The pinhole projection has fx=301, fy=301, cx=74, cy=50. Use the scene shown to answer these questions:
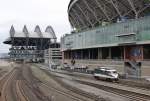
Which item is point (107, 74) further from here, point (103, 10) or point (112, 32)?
point (103, 10)

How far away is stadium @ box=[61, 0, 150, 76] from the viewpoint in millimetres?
82250

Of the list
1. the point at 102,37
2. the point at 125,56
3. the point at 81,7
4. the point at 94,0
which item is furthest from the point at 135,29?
the point at 81,7

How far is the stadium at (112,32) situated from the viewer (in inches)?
3238

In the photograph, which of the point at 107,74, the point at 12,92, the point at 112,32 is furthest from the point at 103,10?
the point at 12,92

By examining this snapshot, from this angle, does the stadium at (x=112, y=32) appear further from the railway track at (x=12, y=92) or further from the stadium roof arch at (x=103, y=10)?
the railway track at (x=12, y=92)

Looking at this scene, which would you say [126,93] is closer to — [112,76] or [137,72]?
[112,76]

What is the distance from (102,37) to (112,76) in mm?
51118

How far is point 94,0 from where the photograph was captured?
108m

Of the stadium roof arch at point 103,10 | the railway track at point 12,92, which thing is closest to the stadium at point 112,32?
the stadium roof arch at point 103,10

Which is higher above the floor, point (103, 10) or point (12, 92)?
point (103, 10)

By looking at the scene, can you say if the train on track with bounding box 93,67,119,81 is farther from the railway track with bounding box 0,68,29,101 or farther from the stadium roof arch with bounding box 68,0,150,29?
the stadium roof arch with bounding box 68,0,150,29

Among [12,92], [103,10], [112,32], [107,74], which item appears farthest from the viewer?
[103,10]

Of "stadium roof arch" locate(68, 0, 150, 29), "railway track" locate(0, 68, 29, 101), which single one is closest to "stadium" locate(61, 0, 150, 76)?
"stadium roof arch" locate(68, 0, 150, 29)

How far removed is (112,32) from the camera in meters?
96.8
